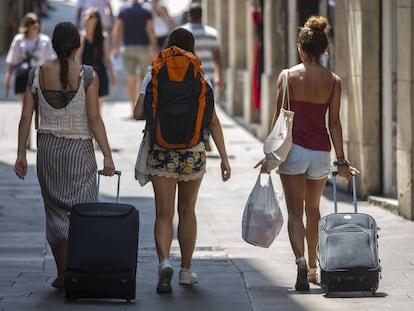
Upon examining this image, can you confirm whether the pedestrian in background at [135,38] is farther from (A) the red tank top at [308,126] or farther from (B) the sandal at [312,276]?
(A) the red tank top at [308,126]

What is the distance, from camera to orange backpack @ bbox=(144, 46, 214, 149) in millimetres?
9438

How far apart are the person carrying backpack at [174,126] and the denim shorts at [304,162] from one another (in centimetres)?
39

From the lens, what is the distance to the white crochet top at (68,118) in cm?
951

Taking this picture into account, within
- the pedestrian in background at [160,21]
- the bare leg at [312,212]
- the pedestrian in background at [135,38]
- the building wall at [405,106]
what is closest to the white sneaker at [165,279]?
the bare leg at [312,212]

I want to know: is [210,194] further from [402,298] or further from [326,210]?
[402,298]

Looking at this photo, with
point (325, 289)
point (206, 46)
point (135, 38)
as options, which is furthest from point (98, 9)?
point (325, 289)

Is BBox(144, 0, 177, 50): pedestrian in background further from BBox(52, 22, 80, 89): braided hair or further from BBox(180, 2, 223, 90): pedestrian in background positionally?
BBox(52, 22, 80, 89): braided hair

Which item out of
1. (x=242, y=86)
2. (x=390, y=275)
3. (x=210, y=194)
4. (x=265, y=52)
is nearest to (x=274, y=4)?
(x=265, y=52)

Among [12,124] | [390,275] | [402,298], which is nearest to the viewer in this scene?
[402,298]

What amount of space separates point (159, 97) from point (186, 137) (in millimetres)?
300

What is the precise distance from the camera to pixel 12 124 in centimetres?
2169

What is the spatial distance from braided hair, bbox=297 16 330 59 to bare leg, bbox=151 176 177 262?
1.20 m

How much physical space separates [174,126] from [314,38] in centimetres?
108

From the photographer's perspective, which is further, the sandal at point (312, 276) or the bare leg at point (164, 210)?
the sandal at point (312, 276)
